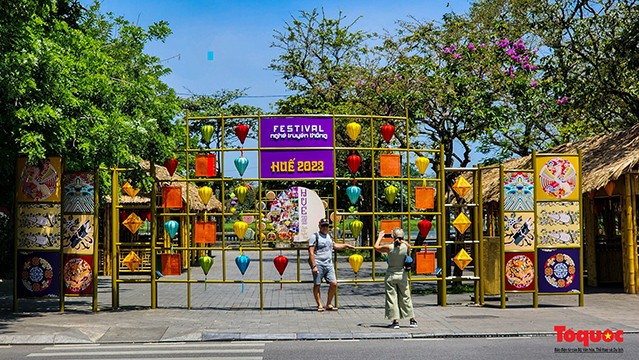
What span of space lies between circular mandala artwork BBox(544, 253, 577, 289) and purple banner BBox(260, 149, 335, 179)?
4.70m

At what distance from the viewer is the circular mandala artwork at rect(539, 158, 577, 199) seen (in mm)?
16656

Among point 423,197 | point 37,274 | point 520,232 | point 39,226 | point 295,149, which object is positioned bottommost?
point 37,274

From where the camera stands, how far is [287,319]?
49.1 ft

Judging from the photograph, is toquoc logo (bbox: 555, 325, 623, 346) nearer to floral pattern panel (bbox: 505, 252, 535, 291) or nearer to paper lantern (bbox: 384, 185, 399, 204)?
floral pattern panel (bbox: 505, 252, 535, 291)

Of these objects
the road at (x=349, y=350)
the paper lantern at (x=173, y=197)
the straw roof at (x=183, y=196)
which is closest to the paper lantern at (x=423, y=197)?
the road at (x=349, y=350)

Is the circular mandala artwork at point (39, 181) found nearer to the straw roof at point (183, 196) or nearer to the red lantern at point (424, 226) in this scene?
the red lantern at point (424, 226)

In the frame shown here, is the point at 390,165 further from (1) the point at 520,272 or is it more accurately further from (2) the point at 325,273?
(1) the point at 520,272

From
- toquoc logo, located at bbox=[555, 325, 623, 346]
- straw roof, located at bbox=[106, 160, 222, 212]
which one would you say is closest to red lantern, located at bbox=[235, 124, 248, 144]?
toquoc logo, located at bbox=[555, 325, 623, 346]

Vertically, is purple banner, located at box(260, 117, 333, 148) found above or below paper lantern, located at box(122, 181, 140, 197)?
above

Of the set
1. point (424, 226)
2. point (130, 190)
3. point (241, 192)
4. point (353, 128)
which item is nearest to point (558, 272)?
point (424, 226)

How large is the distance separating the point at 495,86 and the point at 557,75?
13.9 feet

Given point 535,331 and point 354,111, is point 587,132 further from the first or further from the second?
point 535,331

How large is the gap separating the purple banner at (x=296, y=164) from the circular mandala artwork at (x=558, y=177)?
4261mm

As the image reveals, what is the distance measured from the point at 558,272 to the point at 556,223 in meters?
0.98
